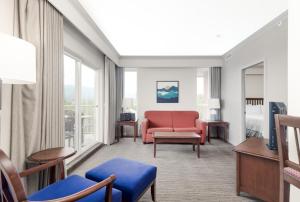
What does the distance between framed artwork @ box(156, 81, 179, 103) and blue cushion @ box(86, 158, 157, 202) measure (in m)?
3.74

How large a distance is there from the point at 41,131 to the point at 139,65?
13.1ft

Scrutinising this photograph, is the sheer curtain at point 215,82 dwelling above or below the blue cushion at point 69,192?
above

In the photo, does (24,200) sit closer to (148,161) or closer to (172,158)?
(148,161)

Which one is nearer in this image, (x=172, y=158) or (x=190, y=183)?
(x=190, y=183)

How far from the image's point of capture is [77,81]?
3406mm

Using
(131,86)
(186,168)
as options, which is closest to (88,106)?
(131,86)

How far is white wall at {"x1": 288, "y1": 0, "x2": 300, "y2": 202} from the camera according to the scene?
4.38ft

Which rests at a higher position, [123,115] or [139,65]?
[139,65]

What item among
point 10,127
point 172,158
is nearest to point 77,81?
point 10,127

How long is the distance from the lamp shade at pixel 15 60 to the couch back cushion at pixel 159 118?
13.9 feet

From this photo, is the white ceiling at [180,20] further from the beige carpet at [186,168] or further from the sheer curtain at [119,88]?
the beige carpet at [186,168]

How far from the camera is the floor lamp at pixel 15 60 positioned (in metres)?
0.98

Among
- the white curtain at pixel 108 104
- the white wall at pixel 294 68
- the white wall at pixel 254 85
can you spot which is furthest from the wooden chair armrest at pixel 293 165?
the white wall at pixel 254 85

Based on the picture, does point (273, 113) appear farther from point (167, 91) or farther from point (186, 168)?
point (167, 91)
